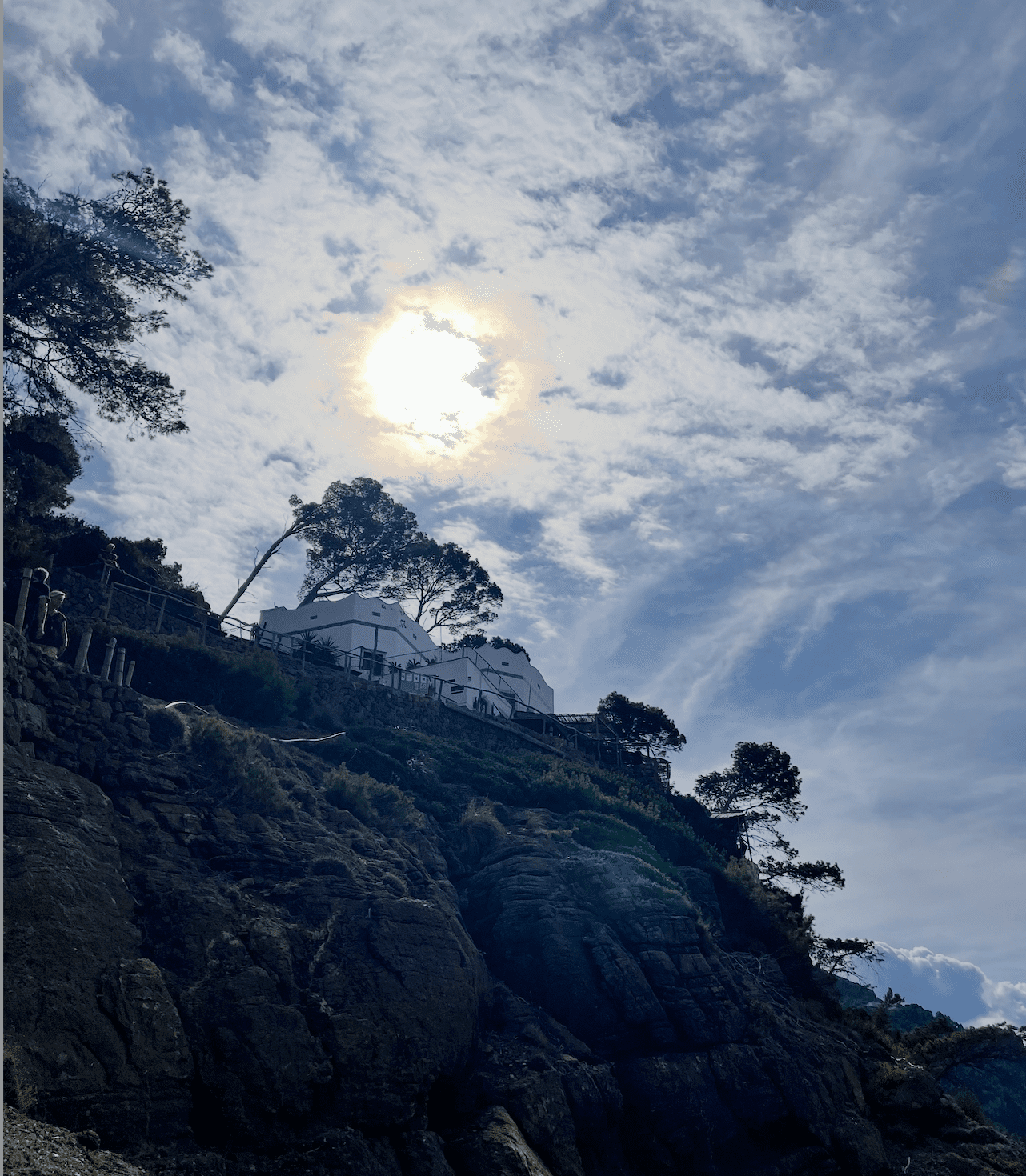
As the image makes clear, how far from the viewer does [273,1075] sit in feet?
54.2

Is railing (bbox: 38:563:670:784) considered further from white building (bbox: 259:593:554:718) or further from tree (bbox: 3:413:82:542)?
tree (bbox: 3:413:82:542)

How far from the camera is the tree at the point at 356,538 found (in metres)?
63.2

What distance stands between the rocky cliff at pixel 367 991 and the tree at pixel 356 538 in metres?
31.9

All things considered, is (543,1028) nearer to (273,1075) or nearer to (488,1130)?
(488,1130)

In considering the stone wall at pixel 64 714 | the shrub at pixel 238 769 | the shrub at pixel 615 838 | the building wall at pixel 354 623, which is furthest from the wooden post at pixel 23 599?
the building wall at pixel 354 623

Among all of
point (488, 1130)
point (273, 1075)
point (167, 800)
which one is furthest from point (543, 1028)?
point (167, 800)

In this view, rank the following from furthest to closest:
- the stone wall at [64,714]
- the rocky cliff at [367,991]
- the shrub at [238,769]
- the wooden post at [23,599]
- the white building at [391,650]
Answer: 1. the white building at [391,650]
2. the wooden post at [23,599]
3. the shrub at [238,769]
4. the stone wall at [64,714]
5. the rocky cliff at [367,991]

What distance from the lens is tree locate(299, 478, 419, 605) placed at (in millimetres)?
63188

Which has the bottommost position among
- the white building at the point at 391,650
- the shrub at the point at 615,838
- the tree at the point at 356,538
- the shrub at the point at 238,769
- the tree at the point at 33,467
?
the shrub at the point at 238,769

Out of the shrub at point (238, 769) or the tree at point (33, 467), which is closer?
the shrub at point (238, 769)

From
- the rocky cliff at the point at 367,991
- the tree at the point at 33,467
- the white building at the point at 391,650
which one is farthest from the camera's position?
the white building at the point at 391,650

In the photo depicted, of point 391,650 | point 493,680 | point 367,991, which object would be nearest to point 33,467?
point 367,991

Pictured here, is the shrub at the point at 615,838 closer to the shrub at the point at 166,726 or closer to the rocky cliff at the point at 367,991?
the rocky cliff at the point at 367,991

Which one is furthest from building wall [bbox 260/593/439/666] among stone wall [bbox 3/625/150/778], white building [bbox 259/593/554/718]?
stone wall [bbox 3/625/150/778]
